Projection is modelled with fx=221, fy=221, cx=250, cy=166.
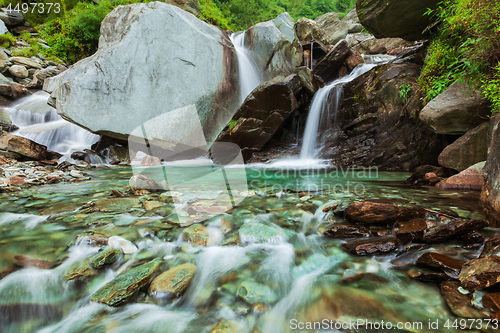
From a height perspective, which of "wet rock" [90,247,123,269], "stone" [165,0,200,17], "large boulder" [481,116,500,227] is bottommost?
"wet rock" [90,247,123,269]

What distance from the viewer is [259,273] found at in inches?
73.5

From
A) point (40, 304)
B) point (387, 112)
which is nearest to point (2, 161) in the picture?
point (40, 304)

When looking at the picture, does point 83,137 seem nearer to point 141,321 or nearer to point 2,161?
point 2,161

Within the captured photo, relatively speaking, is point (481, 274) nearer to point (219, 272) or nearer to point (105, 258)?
point (219, 272)

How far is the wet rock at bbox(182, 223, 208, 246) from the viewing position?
7.43 feet

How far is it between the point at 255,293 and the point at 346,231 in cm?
123

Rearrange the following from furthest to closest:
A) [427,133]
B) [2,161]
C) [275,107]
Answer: [275,107] → [2,161] → [427,133]

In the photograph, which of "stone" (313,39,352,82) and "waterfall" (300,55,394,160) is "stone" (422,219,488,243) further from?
"stone" (313,39,352,82)

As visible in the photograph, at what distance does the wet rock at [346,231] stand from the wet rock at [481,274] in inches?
32.3

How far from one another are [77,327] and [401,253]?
8.25ft

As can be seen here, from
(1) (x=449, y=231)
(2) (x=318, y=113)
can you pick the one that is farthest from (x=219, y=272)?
(2) (x=318, y=113)

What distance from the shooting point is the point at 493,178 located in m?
2.49

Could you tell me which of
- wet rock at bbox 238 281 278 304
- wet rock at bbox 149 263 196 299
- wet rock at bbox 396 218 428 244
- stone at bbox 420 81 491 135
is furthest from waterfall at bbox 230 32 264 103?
wet rock at bbox 238 281 278 304

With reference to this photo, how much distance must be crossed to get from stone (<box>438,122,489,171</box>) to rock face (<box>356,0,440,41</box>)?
315 centimetres
